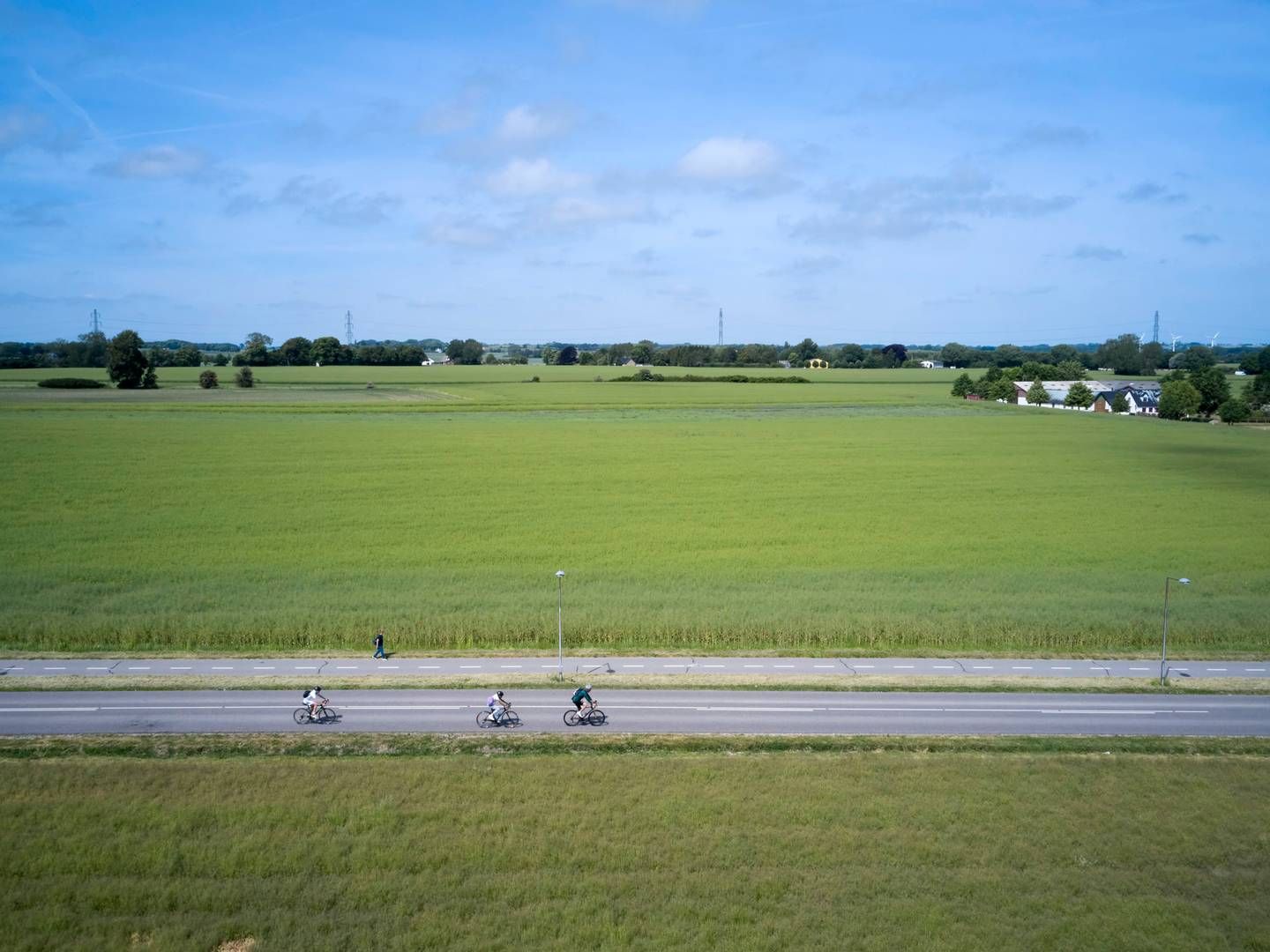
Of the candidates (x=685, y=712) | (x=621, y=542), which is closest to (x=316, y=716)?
(x=685, y=712)

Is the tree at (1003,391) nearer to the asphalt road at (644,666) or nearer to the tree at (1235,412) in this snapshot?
the tree at (1235,412)

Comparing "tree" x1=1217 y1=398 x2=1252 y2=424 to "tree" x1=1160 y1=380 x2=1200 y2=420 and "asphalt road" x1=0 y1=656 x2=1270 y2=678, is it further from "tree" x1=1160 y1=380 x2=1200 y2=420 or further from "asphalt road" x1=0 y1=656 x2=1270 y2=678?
"asphalt road" x1=0 y1=656 x2=1270 y2=678

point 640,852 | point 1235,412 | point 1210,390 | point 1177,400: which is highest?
point 1210,390

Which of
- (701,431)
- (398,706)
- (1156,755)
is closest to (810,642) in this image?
(1156,755)

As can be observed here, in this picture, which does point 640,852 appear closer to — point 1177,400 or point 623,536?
point 623,536

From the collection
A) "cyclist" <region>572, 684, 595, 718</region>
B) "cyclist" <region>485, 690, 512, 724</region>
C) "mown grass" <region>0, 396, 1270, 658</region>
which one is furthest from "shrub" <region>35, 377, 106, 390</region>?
"cyclist" <region>572, 684, 595, 718</region>
